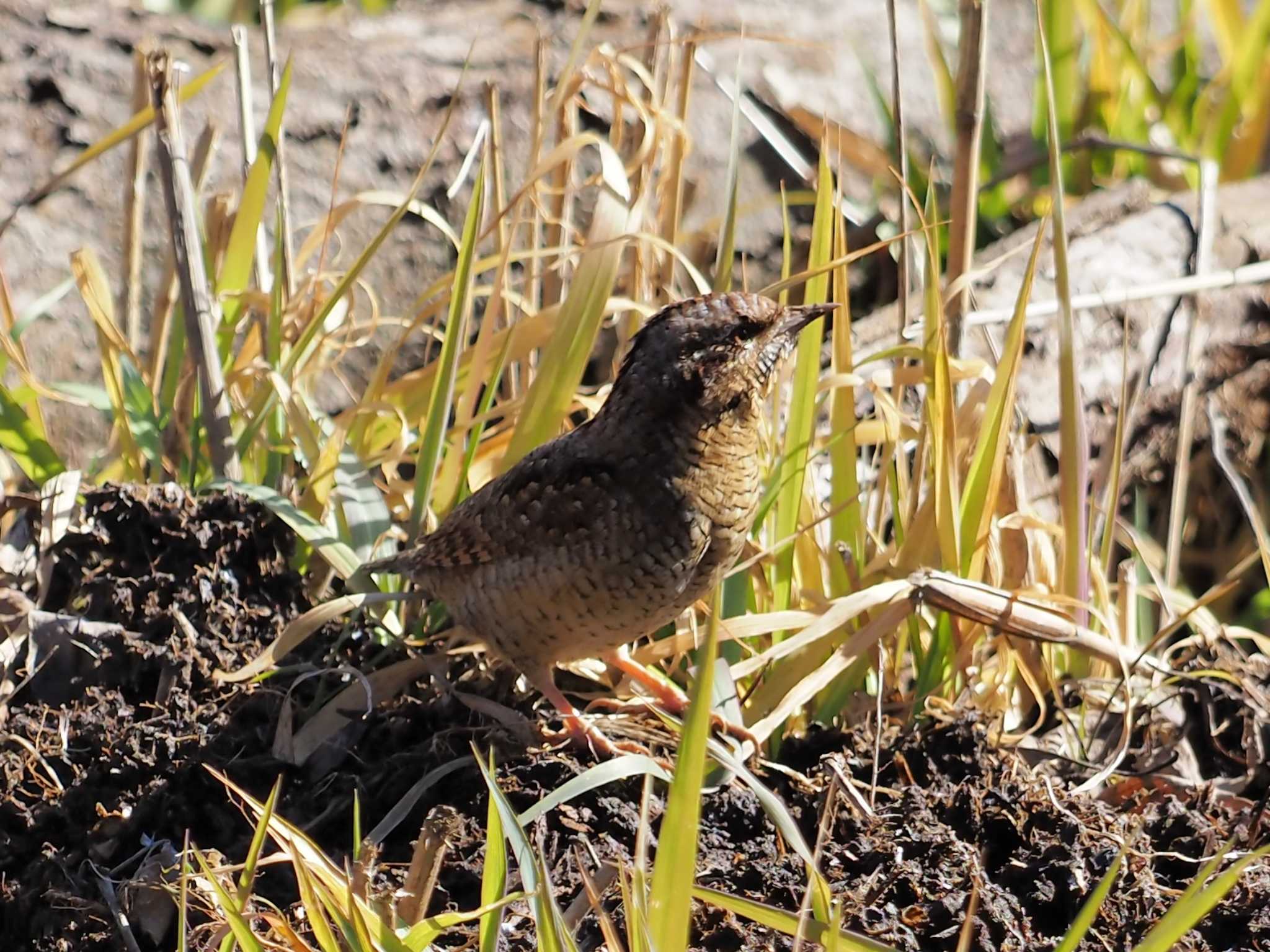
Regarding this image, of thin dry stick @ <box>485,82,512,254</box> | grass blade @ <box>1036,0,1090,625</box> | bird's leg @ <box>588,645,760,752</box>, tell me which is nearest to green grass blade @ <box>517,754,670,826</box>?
bird's leg @ <box>588,645,760,752</box>

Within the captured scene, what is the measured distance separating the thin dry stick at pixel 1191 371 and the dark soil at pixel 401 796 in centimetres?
100

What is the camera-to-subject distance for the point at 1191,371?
13.0 ft

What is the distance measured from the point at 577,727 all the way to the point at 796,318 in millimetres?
962

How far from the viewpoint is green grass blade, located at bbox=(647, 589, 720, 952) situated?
1785 mm

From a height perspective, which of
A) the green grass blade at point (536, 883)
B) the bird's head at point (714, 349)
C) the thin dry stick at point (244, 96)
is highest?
the thin dry stick at point (244, 96)

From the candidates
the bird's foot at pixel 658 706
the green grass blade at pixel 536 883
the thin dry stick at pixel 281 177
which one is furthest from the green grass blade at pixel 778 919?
the thin dry stick at pixel 281 177

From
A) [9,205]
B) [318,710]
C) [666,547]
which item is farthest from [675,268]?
[9,205]

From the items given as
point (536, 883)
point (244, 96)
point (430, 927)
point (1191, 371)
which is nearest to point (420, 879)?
point (430, 927)

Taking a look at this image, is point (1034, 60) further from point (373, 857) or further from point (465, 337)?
point (373, 857)

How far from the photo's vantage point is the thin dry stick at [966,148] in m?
2.94

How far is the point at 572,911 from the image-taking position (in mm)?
2232

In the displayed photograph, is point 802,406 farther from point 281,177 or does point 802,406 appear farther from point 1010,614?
point 281,177

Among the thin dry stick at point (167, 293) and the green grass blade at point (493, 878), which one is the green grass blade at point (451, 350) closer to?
the thin dry stick at point (167, 293)

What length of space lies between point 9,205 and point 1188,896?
400 cm
